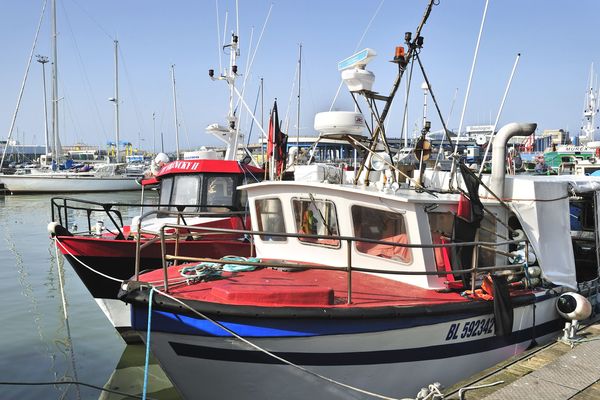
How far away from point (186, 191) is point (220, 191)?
2.44 feet

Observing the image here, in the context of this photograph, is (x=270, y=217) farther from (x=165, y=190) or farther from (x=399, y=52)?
(x=165, y=190)

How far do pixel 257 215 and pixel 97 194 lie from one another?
3815 cm

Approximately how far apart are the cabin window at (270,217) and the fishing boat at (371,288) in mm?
19

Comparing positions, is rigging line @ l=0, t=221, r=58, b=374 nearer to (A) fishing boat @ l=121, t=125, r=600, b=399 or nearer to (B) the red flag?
(A) fishing boat @ l=121, t=125, r=600, b=399

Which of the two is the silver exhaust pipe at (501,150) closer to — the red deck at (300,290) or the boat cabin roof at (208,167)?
the red deck at (300,290)

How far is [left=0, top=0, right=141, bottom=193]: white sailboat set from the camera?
40.1 metres

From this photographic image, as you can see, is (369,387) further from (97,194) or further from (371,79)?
(97,194)

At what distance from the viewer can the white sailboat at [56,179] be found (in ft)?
132

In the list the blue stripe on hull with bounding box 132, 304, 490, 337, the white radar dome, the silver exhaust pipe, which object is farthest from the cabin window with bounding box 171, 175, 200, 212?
the silver exhaust pipe

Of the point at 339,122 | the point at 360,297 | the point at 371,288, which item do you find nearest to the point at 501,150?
the point at 339,122

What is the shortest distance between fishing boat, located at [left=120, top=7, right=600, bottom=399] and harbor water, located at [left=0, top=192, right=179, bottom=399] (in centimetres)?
157

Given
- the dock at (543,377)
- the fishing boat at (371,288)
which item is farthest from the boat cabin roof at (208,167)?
the dock at (543,377)

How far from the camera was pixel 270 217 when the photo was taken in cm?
730

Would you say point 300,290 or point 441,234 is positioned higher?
point 441,234
